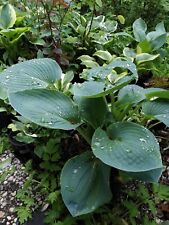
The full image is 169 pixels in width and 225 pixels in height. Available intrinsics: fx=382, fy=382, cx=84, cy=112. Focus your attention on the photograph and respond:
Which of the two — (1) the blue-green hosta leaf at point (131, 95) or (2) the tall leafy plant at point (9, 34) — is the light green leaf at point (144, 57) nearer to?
(1) the blue-green hosta leaf at point (131, 95)

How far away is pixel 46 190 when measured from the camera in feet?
6.04

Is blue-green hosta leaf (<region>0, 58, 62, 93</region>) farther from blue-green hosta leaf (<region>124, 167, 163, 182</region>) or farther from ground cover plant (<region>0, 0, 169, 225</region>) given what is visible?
blue-green hosta leaf (<region>124, 167, 163, 182</region>)

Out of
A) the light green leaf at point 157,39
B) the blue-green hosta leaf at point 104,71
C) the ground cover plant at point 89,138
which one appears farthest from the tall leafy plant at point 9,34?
the blue-green hosta leaf at point 104,71

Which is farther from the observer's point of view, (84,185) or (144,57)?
(144,57)

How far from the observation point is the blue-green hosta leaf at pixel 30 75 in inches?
66.2

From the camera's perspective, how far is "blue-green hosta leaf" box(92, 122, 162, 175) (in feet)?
4.58

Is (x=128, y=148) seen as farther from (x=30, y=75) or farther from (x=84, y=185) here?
(x=30, y=75)

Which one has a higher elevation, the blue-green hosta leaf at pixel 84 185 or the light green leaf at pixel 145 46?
the light green leaf at pixel 145 46

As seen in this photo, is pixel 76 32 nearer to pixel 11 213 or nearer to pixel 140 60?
pixel 140 60

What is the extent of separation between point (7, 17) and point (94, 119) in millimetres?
1216

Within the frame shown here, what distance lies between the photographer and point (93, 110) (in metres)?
1.68

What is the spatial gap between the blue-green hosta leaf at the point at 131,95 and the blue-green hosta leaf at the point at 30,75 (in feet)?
1.06

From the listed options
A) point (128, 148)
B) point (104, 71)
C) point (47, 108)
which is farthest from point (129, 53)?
point (128, 148)

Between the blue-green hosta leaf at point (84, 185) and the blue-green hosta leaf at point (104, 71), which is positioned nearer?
the blue-green hosta leaf at point (84, 185)
